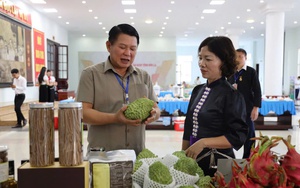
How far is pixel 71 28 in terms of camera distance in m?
18.2

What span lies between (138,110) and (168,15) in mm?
13142

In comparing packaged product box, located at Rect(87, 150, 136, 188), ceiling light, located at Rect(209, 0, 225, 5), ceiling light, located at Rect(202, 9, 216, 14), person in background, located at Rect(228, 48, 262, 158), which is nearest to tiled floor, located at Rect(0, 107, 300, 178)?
person in background, located at Rect(228, 48, 262, 158)

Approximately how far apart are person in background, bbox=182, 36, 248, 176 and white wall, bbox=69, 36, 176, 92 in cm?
1932

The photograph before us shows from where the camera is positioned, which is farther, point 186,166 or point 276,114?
point 276,114

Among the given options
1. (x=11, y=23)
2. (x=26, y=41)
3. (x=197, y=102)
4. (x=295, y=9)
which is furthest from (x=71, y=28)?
(x=197, y=102)

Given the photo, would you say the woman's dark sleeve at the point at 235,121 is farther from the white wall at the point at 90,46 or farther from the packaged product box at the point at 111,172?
the white wall at the point at 90,46

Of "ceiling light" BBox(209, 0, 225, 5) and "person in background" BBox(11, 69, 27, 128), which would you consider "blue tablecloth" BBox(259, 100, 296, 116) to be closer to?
"ceiling light" BBox(209, 0, 225, 5)

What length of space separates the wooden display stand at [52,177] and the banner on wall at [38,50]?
13189 millimetres

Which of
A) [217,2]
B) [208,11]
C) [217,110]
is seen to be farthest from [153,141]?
[208,11]

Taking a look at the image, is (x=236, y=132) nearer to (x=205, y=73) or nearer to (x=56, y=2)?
(x=205, y=73)

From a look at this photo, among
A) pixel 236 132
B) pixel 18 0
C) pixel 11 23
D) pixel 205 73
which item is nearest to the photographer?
pixel 236 132

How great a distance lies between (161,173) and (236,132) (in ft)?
1.88

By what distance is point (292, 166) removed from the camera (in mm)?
756

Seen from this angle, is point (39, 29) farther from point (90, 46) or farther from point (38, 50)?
point (90, 46)
